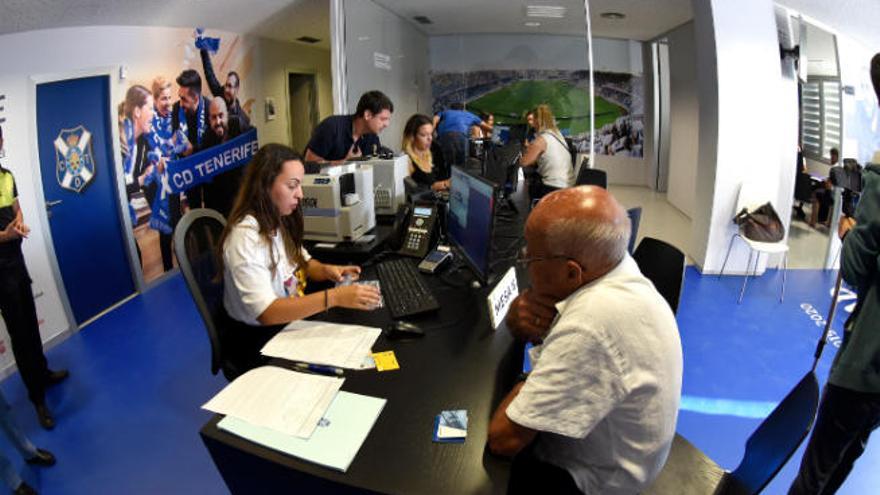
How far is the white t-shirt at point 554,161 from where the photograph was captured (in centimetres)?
433

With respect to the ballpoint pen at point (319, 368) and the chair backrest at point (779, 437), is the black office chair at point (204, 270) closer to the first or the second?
the ballpoint pen at point (319, 368)

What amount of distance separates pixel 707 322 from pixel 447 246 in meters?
2.36

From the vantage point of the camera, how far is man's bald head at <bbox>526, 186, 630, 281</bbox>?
96 cm

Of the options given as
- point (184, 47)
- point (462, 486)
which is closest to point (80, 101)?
point (184, 47)

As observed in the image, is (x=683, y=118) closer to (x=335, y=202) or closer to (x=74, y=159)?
(x=335, y=202)

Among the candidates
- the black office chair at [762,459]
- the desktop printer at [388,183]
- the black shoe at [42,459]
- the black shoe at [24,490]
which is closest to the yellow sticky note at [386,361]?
the black office chair at [762,459]

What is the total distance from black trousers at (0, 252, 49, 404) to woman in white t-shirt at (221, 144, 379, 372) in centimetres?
151

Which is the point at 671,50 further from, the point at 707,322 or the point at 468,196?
the point at 468,196

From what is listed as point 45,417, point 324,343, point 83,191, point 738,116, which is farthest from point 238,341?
point 738,116

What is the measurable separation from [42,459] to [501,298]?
2.24 m

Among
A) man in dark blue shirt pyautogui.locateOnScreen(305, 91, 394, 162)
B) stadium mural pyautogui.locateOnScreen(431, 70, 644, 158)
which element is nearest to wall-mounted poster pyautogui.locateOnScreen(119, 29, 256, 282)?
man in dark blue shirt pyautogui.locateOnScreen(305, 91, 394, 162)

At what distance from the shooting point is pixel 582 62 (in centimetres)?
775

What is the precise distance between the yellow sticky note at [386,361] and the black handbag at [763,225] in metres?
3.92

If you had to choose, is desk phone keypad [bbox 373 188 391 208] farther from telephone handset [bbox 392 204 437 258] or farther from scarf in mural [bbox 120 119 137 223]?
scarf in mural [bbox 120 119 137 223]
